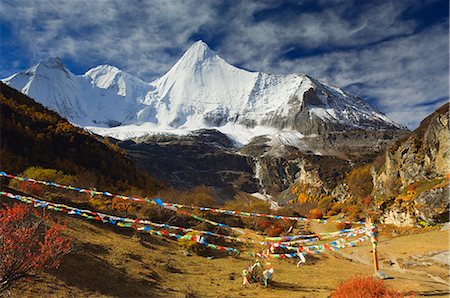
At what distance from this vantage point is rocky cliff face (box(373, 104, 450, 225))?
32062 mm

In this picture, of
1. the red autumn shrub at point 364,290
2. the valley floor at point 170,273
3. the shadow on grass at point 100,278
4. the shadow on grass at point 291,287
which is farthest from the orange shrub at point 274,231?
the red autumn shrub at point 364,290

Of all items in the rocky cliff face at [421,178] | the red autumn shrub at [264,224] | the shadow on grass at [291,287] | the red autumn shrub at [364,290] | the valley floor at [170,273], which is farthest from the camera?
the red autumn shrub at [264,224]

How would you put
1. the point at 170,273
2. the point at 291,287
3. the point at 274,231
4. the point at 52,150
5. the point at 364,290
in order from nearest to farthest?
the point at 364,290, the point at 291,287, the point at 170,273, the point at 52,150, the point at 274,231

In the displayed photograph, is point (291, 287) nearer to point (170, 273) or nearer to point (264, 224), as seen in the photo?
point (170, 273)

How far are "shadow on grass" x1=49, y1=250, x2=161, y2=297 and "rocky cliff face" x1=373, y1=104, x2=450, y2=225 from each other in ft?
97.0

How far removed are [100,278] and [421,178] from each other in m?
44.3

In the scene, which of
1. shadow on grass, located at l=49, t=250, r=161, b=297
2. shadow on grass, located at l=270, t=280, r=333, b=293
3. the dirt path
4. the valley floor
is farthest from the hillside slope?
the dirt path

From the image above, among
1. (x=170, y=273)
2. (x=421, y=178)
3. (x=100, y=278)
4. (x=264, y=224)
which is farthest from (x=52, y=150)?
(x=421, y=178)

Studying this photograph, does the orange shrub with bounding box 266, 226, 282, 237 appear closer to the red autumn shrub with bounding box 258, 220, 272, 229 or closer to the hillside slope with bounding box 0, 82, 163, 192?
the red autumn shrub with bounding box 258, 220, 272, 229

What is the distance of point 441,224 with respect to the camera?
29.5 m

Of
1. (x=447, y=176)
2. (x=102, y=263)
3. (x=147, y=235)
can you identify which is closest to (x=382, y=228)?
(x=447, y=176)

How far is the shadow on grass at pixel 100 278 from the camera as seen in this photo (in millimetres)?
9844

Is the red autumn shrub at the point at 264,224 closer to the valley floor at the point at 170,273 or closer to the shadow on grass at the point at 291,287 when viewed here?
the valley floor at the point at 170,273

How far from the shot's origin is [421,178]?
43469 millimetres
